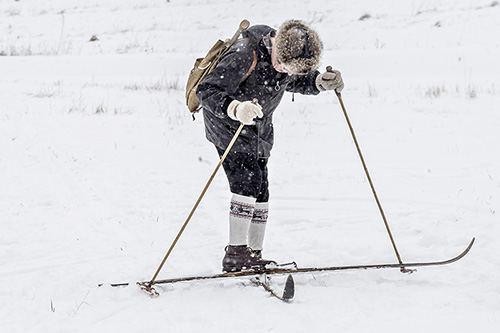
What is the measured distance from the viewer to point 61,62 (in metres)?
13.8

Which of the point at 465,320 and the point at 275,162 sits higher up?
the point at 465,320

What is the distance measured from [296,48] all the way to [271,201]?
105 inches

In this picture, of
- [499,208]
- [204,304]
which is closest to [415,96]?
[499,208]

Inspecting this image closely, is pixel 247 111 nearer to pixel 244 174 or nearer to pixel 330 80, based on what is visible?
pixel 244 174

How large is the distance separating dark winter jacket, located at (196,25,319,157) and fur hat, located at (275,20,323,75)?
0.69 feet

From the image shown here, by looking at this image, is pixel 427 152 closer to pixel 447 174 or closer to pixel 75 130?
pixel 447 174

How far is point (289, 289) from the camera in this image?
321 cm

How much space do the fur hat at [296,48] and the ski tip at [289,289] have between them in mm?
1297

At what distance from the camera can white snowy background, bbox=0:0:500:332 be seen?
126 inches

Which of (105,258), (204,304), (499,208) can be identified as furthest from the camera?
(499,208)

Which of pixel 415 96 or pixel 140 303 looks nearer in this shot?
pixel 140 303

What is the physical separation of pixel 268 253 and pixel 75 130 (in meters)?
4.35

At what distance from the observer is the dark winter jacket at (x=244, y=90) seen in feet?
10.6

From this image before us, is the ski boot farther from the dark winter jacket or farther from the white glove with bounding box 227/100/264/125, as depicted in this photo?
the white glove with bounding box 227/100/264/125
